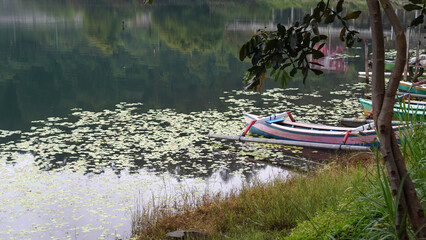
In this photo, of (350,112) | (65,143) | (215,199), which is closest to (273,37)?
(215,199)

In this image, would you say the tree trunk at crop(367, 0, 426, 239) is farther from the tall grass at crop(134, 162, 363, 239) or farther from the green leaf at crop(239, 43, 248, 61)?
the tall grass at crop(134, 162, 363, 239)

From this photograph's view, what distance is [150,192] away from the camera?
29.1ft

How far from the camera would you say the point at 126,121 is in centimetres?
1372

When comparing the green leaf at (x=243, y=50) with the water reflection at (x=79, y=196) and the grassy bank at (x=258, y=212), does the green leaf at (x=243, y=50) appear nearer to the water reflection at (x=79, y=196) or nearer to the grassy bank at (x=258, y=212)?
the grassy bank at (x=258, y=212)

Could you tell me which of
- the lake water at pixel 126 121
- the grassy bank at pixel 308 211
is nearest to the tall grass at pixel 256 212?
the grassy bank at pixel 308 211

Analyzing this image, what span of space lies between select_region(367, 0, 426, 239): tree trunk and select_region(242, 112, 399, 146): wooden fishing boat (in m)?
7.03

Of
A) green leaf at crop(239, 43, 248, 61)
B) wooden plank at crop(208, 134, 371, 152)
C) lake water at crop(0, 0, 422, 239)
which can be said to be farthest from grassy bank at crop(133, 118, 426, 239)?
wooden plank at crop(208, 134, 371, 152)

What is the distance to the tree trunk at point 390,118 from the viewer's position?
10.0 ft

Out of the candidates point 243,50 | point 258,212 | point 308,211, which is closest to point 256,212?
point 258,212

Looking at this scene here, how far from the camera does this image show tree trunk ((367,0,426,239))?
306 cm

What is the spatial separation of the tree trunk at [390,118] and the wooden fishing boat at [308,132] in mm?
7031

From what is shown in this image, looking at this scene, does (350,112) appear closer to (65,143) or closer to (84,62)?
(65,143)

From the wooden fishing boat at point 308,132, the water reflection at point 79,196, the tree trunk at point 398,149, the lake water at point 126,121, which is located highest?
the tree trunk at point 398,149

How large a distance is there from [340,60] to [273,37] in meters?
23.2
